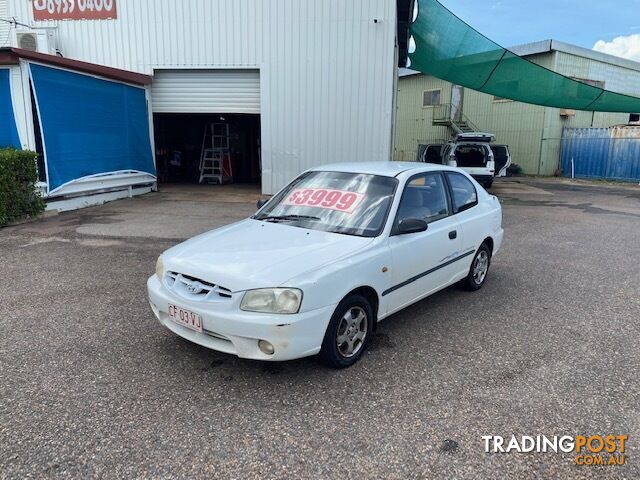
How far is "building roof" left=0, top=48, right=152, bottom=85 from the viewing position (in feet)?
29.7

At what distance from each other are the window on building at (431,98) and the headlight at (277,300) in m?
25.8

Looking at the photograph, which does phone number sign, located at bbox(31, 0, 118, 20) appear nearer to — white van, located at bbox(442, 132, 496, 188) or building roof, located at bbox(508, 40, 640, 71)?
white van, located at bbox(442, 132, 496, 188)

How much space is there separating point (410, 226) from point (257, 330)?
1.56m

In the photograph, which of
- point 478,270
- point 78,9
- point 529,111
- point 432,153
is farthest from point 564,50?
point 478,270

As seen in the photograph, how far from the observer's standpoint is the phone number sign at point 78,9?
1294 cm

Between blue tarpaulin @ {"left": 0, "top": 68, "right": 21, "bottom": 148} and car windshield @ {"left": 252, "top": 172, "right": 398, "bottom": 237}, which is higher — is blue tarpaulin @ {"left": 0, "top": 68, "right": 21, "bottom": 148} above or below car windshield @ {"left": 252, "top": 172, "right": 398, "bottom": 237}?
above

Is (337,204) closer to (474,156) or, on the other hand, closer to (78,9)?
(78,9)

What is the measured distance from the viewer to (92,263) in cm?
631

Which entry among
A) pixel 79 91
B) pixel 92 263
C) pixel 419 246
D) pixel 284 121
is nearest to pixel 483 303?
pixel 419 246

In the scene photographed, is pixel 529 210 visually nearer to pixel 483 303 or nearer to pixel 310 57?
pixel 310 57

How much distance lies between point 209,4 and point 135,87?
9.76 ft

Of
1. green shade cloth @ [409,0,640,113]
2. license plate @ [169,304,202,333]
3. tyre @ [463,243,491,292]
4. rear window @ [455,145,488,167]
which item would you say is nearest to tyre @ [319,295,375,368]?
license plate @ [169,304,202,333]

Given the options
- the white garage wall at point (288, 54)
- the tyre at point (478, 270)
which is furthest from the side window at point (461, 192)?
the white garage wall at point (288, 54)

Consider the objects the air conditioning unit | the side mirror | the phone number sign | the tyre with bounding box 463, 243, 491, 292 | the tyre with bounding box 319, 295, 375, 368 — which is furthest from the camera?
the phone number sign
